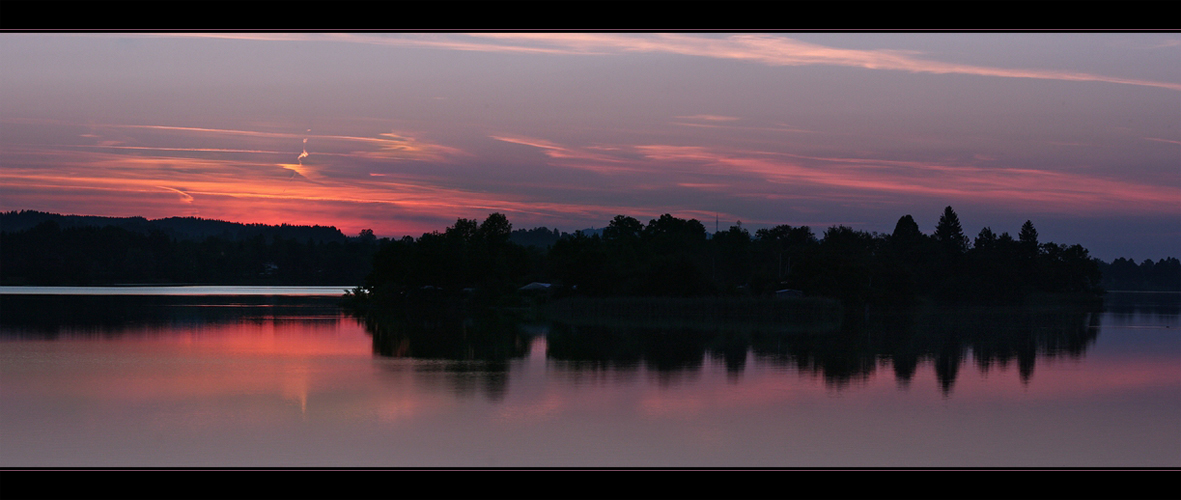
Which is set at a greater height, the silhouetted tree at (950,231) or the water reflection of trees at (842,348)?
the silhouetted tree at (950,231)

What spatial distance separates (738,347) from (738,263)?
66.6 meters

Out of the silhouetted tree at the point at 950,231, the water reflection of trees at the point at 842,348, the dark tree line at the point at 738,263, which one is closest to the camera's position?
the water reflection of trees at the point at 842,348

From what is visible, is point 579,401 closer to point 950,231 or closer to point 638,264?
point 638,264

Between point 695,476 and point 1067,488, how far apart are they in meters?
3.05

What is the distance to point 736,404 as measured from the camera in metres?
18.9

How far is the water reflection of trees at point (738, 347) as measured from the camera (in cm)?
2550

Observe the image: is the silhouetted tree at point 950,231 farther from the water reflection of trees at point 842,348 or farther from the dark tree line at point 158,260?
the dark tree line at point 158,260

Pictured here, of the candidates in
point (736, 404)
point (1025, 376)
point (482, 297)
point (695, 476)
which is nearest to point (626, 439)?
point (736, 404)

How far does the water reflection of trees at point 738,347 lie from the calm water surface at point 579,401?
0.18 m

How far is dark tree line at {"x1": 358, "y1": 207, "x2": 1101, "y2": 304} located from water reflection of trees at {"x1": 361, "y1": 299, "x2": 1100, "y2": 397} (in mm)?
10028

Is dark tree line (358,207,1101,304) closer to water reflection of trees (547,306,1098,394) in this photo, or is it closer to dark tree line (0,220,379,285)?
water reflection of trees (547,306,1098,394)

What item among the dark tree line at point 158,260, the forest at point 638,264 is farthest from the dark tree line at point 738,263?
the dark tree line at point 158,260

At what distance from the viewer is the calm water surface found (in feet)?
47.3

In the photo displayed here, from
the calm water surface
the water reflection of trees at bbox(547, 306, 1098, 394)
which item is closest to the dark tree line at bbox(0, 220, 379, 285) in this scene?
the calm water surface
